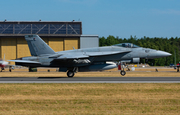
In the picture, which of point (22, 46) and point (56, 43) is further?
point (56, 43)

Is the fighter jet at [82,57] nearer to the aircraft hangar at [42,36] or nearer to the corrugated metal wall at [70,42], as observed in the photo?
the aircraft hangar at [42,36]

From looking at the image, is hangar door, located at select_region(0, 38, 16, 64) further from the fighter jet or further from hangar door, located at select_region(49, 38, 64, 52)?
the fighter jet

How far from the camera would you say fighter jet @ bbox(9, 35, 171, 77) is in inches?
941

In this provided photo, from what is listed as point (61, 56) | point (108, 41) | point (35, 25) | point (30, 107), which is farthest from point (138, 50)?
point (108, 41)

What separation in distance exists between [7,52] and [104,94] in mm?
55405

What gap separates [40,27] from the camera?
64.7 metres

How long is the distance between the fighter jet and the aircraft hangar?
3592 cm

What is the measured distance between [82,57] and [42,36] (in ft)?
135

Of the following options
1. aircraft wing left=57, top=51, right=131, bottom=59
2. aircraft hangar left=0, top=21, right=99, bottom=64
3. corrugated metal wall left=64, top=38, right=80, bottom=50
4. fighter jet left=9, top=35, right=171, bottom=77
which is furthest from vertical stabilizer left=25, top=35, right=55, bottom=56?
corrugated metal wall left=64, top=38, right=80, bottom=50

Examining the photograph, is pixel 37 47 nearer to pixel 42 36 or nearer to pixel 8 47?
pixel 42 36

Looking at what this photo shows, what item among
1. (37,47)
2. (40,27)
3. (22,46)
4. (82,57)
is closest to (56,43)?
(40,27)

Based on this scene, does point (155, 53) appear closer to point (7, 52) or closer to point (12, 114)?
point (12, 114)

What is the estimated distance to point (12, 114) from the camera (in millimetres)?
8430

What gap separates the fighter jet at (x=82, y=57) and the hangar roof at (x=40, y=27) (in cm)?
3922
